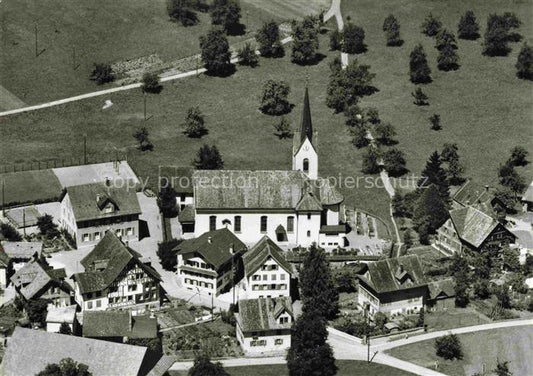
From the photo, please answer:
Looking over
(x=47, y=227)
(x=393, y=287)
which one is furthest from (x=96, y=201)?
(x=393, y=287)

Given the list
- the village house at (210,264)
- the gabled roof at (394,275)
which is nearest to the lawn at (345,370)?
the gabled roof at (394,275)

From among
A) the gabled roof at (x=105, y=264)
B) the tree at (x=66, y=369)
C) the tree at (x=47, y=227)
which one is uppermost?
the tree at (x=47, y=227)

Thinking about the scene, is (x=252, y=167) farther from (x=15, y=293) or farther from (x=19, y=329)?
(x=19, y=329)

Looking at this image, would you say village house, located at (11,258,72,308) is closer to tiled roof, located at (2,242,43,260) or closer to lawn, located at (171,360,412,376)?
tiled roof, located at (2,242,43,260)

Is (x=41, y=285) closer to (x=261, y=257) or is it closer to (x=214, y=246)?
(x=214, y=246)

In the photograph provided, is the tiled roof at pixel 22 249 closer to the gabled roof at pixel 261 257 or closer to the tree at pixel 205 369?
the gabled roof at pixel 261 257

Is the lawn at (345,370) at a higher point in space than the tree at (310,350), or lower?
lower

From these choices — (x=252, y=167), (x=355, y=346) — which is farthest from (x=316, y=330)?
(x=252, y=167)
